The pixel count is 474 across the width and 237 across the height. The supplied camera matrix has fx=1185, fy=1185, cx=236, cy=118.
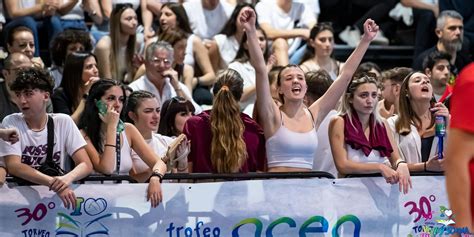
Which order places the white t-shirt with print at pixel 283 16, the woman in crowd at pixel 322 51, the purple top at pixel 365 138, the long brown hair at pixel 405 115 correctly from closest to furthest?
1. the purple top at pixel 365 138
2. the long brown hair at pixel 405 115
3. the woman in crowd at pixel 322 51
4. the white t-shirt with print at pixel 283 16

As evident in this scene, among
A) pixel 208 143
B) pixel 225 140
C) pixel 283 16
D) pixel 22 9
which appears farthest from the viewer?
pixel 283 16

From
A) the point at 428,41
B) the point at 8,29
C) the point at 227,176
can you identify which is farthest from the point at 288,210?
the point at 428,41

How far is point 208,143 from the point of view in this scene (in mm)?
8734

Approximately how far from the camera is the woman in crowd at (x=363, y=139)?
340 inches

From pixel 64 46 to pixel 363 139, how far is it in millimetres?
3640

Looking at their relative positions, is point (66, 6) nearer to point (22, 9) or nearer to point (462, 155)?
point (22, 9)

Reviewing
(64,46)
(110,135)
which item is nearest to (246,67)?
(64,46)

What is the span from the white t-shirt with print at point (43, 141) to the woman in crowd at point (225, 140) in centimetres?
86

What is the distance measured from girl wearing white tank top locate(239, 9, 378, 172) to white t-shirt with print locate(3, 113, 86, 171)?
1367 millimetres

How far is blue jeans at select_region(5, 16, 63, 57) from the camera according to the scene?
12.1m

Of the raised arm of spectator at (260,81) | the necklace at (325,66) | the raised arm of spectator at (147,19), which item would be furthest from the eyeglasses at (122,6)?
the raised arm of spectator at (260,81)

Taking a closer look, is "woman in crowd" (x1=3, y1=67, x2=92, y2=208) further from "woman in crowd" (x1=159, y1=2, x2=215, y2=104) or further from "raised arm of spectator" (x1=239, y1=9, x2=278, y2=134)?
"woman in crowd" (x1=159, y1=2, x2=215, y2=104)

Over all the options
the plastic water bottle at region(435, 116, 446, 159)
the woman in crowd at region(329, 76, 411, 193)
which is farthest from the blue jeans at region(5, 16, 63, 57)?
the plastic water bottle at region(435, 116, 446, 159)

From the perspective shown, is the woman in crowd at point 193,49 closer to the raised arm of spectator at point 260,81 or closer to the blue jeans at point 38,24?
the blue jeans at point 38,24
